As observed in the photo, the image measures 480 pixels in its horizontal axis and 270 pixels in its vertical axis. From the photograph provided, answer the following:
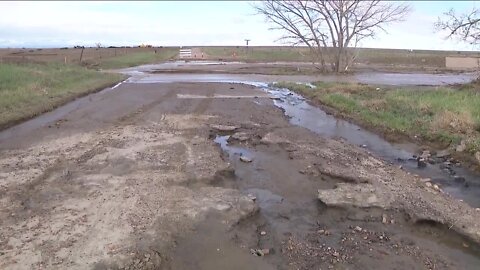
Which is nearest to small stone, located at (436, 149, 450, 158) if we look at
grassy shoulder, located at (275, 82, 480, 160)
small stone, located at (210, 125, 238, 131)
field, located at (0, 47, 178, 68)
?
grassy shoulder, located at (275, 82, 480, 160)

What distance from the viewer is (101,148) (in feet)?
28.8

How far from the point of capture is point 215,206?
5.99 metres

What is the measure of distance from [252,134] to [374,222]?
517cm

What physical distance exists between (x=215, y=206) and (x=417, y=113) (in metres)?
8.69

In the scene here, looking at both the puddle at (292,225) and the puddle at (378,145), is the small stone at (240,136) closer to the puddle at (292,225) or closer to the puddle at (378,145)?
the puddle at (378,145)

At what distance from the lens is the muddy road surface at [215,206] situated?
4.73 metres

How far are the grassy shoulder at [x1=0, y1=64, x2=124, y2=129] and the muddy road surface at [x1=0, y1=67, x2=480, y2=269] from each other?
2.43 metres

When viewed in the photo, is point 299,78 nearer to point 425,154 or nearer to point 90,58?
point 425,154

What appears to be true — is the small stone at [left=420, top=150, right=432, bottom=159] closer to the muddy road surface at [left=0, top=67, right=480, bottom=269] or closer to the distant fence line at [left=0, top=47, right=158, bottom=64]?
the muddy road surface at [left=0, top=67, right=480, bottom=269]

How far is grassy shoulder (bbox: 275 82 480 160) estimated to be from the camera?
34.1ft

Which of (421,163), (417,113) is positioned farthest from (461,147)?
(417,113)

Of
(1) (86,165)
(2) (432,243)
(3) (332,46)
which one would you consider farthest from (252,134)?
(3) (332,46)

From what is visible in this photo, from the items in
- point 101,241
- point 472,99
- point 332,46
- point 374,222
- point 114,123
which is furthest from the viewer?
point 332,46

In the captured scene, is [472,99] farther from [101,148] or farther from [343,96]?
[101,148]
